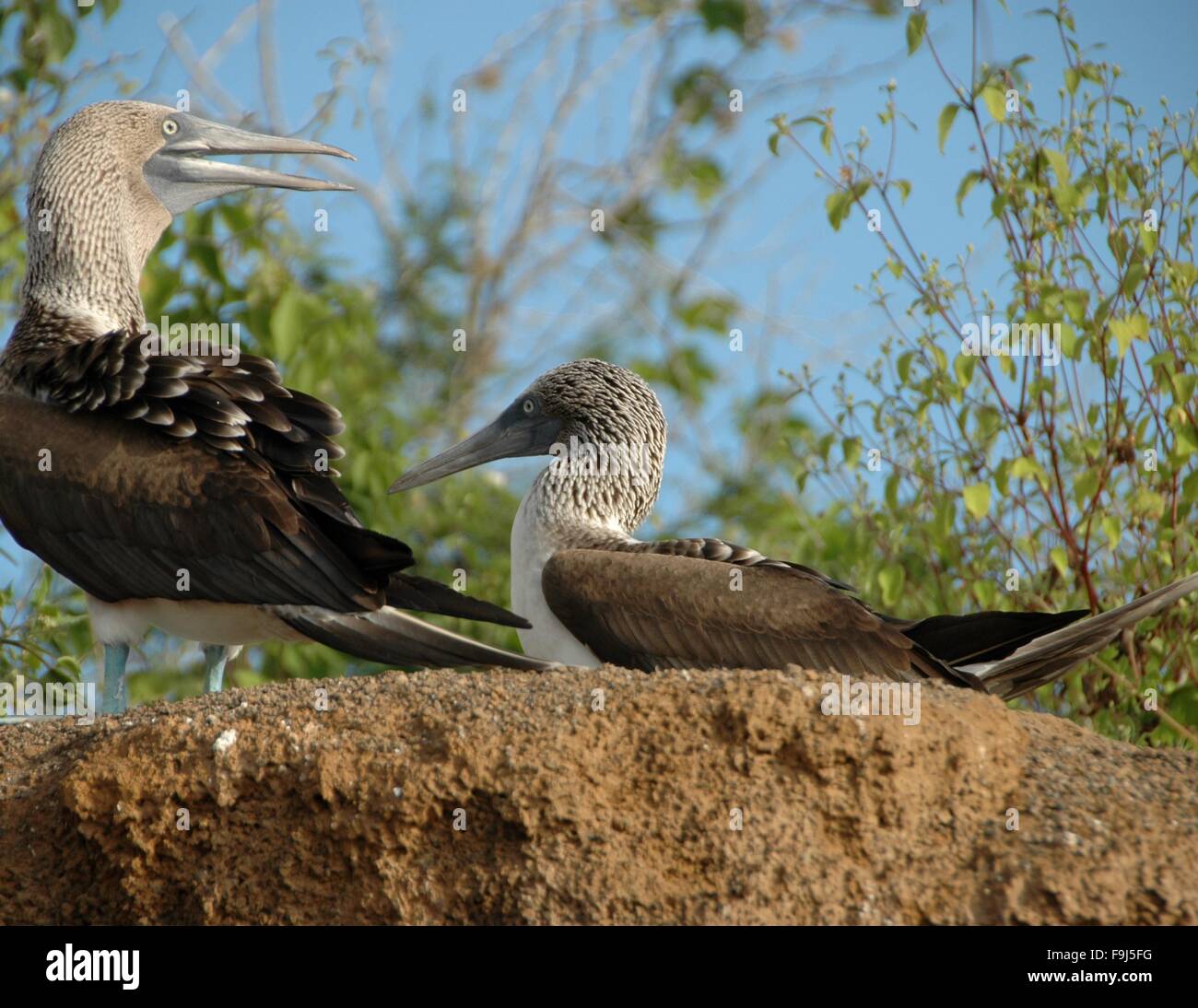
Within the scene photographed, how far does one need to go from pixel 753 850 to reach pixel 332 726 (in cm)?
131

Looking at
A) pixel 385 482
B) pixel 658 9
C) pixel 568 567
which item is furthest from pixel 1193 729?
pixel 658 9

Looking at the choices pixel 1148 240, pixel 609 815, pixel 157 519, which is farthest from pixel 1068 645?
pixel 157 519

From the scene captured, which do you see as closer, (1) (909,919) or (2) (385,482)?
(1) (909,919)

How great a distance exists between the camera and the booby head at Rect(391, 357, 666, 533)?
6.99 metres

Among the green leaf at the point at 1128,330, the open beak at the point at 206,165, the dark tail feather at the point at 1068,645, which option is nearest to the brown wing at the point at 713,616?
the dark tail feather at the point at 1068,645

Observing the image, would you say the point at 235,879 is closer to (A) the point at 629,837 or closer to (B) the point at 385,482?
(A) the point at 629,837

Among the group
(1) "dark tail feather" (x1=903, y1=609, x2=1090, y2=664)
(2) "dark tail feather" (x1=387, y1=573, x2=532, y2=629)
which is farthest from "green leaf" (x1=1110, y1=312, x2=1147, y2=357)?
(2) "dark tail feather" (x1=387, y1=573, x2=532, y2=629)

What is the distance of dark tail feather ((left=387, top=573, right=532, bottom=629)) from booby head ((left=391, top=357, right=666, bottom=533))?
3.73 feet

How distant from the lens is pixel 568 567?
6281 mm

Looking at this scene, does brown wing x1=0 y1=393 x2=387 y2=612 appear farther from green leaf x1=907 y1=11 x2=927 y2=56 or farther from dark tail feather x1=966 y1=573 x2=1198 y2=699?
green leaf x1=907 y1=11 x2=927 y2=56

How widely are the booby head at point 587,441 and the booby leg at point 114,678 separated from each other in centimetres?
175

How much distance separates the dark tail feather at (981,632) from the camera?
19.5 ft

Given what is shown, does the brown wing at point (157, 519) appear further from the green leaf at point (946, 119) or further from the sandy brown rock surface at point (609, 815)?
the green leaf at point (946, 119)

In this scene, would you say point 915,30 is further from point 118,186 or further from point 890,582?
point 118,186
